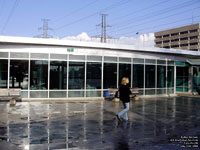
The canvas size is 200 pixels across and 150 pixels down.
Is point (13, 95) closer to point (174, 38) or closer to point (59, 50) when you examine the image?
point (59, 50)

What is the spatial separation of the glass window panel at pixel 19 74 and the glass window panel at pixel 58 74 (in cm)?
195

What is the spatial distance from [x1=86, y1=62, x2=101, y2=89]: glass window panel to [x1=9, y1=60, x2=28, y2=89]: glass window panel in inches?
195

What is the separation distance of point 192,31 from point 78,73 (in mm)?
133537

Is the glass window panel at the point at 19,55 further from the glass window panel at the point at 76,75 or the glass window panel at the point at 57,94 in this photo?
the glass window panel at the point at 76,75

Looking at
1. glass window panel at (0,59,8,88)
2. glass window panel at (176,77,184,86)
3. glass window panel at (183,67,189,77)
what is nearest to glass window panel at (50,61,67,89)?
glass window panel at (0,59,8,88)

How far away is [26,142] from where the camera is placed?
7750 mm

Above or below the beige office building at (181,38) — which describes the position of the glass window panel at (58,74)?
below

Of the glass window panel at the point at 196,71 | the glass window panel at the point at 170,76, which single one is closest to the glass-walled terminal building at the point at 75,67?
the glass window panel at the point at 170,76

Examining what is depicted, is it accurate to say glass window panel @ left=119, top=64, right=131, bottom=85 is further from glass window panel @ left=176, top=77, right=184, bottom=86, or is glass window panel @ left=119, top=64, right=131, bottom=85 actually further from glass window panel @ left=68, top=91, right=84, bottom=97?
glass window panel @ left=176, top=77, right=184, bottom=86

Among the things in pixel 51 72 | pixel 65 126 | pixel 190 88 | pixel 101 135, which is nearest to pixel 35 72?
Answer: pixel 51 72

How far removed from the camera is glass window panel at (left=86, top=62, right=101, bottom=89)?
21500 mm

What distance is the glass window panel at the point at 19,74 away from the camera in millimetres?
19406

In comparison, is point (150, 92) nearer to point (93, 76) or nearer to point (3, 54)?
point (93, 76)

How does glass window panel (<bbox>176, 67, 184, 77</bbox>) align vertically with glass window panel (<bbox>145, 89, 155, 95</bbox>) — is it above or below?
above
